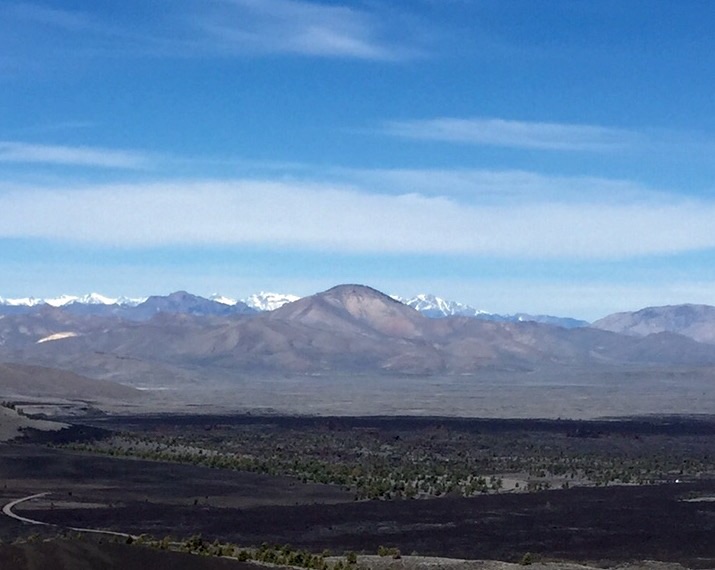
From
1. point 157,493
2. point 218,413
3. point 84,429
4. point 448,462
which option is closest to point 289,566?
point 157,493

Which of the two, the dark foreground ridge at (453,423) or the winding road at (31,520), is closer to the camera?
the winding road at (31,520)

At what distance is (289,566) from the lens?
28031 mm

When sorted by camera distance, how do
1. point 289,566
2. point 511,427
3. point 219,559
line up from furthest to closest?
point 511,427, point 289,566, point 219,559

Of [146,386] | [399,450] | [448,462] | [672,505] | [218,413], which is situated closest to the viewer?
[672,505]

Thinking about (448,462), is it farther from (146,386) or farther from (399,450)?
(146,386)

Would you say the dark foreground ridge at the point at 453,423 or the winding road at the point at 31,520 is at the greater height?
the dark foreground ridge at the point at 453,423

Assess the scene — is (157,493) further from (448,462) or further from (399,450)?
(399,450)

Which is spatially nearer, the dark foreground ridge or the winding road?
the winding road

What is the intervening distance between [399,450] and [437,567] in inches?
2031

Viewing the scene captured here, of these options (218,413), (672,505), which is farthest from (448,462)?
(218,413)

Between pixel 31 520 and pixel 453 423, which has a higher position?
pixel 453 423

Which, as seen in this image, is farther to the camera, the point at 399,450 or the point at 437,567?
the point at 399,450

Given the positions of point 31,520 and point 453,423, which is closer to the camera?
point 31,520

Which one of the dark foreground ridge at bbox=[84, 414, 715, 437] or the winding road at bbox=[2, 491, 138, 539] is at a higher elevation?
the dark foreground ridge at bbox=[84, 414, 715, 437]
